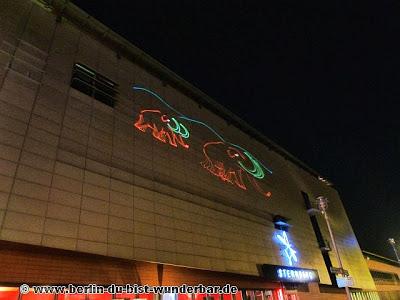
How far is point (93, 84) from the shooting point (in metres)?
16.7

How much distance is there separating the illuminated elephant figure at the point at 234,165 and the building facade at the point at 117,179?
13 cm

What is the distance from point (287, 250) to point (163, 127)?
13926mm

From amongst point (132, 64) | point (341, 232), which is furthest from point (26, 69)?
point (341, 232)

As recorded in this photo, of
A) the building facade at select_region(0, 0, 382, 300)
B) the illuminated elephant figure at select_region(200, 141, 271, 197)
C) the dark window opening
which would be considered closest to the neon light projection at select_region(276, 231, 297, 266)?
the building facade at select_region(0, 0, 382, 300)

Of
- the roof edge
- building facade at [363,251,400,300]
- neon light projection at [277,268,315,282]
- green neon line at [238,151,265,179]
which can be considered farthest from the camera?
building facade at [363,251,400,300]

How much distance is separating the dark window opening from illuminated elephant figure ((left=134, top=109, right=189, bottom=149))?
211 centimetres

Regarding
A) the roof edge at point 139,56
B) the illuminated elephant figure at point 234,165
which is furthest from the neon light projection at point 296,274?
the roof edge at point 139,56

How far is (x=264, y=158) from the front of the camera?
104ft

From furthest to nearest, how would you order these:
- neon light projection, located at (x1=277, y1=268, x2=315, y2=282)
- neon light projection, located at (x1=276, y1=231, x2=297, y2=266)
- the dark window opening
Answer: neon light projection, located at (x1=276, y1=231, x2=297, y2=266) < neon light projection, located at (x1=277, y1=268, x2=315, y2=282) < the dark window opening

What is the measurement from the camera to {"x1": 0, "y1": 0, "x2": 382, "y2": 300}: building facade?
11.1m

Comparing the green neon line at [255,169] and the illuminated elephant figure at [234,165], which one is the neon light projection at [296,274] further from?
the green neon line at [255,169]

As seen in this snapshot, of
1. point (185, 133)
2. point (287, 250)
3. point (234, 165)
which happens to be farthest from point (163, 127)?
point (287, 250)

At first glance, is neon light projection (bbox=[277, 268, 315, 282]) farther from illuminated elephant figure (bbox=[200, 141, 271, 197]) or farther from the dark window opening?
the dark window opening

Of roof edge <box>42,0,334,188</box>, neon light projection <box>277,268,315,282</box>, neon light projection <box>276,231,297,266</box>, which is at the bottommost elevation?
neon light projection <box>277,268,315,282</box>
